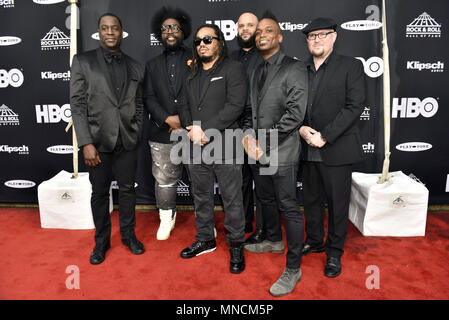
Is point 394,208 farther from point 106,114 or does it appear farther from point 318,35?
point 106,114

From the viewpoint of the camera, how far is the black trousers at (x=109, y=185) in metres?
2.84

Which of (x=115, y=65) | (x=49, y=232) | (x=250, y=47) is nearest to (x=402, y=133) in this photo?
(x=250, y=47)

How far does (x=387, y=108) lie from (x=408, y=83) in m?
0.58

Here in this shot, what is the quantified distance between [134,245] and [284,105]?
169 cm

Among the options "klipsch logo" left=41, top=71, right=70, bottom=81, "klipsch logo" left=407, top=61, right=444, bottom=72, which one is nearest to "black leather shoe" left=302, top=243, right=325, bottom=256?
"klipsch logo" left=407, top=61, right=444, bottom=72

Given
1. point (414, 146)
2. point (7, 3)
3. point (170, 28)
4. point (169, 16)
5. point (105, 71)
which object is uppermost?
point (7, 3)

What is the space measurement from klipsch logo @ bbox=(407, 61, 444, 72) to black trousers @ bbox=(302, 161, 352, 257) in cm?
168

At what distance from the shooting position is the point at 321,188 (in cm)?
285

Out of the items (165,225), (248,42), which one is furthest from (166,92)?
(165,225)

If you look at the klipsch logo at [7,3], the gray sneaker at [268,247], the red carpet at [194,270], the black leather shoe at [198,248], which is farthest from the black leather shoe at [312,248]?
the klipsch logo at [7,3]

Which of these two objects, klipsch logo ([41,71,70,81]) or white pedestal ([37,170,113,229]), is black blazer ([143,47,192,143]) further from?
klipsch logo ([41,71,70,81])

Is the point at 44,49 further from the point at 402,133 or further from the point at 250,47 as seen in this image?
the point at 402,133

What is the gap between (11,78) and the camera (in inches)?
151

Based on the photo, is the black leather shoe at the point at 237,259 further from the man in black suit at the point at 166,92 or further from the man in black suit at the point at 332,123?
the man in black suit at the point at 166,92
